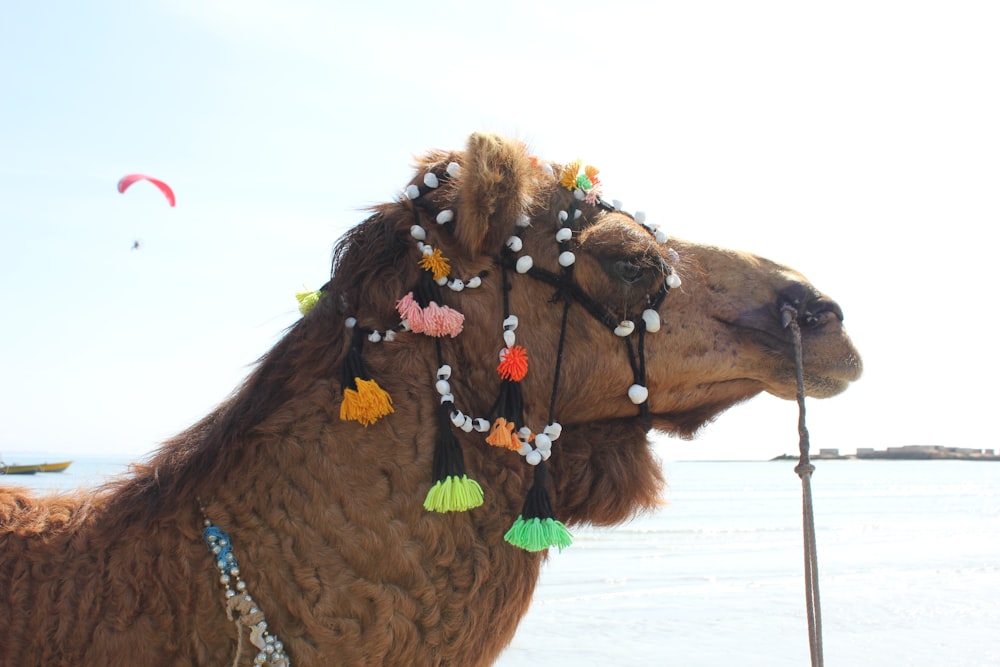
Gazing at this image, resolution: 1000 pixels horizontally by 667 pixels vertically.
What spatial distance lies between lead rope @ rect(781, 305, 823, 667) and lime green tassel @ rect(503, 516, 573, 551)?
2.17 ft

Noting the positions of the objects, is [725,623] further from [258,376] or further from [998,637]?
[258,376]

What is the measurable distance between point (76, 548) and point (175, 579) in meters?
0.31

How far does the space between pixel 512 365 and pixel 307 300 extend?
2.44 ft

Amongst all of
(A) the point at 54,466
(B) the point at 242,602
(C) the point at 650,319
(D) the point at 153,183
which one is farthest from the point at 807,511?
(A) the point at 54,466

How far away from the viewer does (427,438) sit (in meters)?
2.52

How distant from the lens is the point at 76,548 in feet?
7.72

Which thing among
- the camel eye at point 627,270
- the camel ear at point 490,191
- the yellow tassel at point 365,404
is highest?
the camel ear at point 490,191

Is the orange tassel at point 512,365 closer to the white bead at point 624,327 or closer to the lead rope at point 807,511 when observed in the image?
the white bead at point 624,327

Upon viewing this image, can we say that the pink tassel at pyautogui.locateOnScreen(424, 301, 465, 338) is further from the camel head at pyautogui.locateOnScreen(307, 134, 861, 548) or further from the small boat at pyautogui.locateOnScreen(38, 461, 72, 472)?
the small boat at pyautogui.locateOnScreen(38, 461, 72, 472)

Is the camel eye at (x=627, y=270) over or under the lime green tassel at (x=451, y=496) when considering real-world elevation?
over

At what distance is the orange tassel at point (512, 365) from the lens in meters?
2.65

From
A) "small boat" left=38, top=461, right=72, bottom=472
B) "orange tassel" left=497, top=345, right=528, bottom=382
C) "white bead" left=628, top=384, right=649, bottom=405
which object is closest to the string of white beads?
"orange tassel" left=497, top=345, right=528, bottom=382

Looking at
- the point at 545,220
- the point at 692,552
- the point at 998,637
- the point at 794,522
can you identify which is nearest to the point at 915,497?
the point at 794,522

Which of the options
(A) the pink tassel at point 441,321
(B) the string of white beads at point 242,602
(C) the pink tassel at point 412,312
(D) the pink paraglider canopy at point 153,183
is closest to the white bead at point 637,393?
(A) the pink tassel at point 441,321
